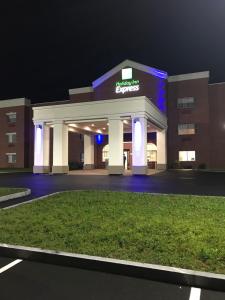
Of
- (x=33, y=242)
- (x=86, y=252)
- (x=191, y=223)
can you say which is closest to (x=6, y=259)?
(x=33, y=242)

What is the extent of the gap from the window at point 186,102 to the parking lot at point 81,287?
3524 cm

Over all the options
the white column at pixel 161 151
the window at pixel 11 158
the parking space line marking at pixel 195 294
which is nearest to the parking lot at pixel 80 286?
the parking space line marking at pixel 195 294

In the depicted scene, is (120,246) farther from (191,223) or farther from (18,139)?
(18,139)

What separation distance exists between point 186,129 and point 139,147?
1370cm

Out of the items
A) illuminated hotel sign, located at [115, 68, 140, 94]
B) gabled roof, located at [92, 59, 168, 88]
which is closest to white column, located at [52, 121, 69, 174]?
illuminated hotel sign, located at [115, 68, 140, 94]

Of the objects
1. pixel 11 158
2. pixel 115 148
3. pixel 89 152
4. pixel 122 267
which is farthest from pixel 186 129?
pixel 122 267

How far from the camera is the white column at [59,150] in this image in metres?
29.1

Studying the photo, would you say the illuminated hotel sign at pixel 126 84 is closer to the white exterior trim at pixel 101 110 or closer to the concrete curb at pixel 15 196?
the white exterior trim at pixel 101 110

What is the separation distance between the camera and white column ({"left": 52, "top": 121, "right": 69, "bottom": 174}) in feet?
95.4

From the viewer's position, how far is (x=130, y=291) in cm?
427

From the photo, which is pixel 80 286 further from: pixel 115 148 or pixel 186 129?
pixel 186 129

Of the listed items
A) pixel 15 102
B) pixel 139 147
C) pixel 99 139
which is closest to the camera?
pixel 139 147

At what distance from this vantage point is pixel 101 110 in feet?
91.0

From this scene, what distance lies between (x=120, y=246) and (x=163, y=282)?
1324 mm
